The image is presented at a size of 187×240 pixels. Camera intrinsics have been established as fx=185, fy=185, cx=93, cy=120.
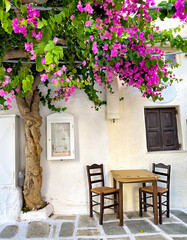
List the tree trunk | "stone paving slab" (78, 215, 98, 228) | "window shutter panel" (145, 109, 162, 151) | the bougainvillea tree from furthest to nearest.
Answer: "window shutter panel" (145, 109, 162, 151) < the tree trunk < "stone paving slab" (78, 215, 98, 228) < the bougainvillea tree

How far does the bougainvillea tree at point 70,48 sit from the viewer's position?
1.47 metres

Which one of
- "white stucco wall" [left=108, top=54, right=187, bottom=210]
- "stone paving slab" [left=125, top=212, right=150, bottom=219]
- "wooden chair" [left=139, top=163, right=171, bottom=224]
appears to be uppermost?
"white stucco wall" [left=108, top=54, right=187, bottom=210]

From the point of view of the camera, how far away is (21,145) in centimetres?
375

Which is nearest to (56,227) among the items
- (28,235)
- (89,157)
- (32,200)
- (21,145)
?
(28,235)

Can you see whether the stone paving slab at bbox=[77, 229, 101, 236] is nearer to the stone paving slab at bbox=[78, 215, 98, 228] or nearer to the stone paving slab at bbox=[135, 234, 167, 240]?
the stone paving slab at bbox=[78, 215, 98, 228]

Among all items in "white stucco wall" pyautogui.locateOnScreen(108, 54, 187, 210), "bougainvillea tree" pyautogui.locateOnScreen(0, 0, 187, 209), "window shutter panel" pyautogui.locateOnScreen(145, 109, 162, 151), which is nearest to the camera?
"bougainvillea tree" pyautogui.locateOnScreen(0, 0, 187, 209)

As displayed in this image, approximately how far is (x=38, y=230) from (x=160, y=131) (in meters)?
3.05

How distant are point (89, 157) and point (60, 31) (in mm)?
2495

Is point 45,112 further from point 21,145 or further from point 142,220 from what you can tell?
point 142,220

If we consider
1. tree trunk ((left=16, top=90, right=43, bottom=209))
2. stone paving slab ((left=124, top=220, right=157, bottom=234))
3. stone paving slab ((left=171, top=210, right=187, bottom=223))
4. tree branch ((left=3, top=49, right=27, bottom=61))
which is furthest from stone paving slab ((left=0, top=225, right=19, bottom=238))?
stone paving slab ((left=171, top=210, right=187, bottom=223))

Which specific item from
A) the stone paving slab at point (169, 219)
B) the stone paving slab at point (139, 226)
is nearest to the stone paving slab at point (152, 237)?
the stone paving slab at point (139, 226)

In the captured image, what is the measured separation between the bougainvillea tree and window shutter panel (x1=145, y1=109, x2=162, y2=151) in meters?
1.08

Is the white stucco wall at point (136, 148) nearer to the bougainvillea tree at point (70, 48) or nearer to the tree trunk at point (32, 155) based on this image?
the bougainvillea tree at point (70, 48)

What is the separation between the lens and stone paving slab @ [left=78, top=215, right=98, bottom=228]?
3.10 metres
